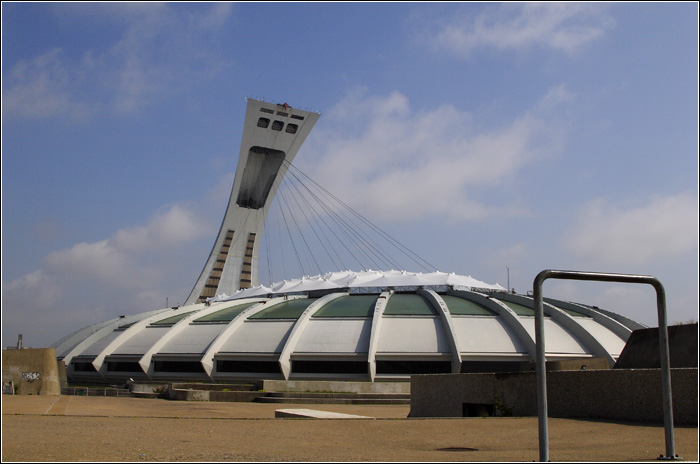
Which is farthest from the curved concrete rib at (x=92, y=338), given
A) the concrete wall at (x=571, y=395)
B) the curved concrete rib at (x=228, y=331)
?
the concrete wall at (x=571, y=395)

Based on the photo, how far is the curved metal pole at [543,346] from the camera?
336 inches

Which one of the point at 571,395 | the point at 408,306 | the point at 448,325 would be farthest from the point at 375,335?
the point at 571,395

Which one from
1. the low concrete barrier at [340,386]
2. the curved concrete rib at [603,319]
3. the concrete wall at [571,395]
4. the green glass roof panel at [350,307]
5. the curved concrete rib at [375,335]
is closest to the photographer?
the concrete wall at [571,395]

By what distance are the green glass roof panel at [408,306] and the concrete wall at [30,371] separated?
18.5m

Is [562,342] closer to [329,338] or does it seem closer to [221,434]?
[329,338]

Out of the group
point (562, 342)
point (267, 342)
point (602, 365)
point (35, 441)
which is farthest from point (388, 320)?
point (35, 441)

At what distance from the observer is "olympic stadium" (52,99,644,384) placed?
116 feet

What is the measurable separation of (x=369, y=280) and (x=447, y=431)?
34.5 meters

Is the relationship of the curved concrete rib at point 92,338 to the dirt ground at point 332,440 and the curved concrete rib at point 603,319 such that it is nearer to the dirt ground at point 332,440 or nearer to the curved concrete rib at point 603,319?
the curved concrete rib at point 603,319

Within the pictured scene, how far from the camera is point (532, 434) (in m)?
11.6

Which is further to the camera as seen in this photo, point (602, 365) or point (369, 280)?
point (369, 280)

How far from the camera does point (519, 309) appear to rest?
40656 mm

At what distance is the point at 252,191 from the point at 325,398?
40.3m

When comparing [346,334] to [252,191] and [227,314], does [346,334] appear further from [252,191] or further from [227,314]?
[252,191]
